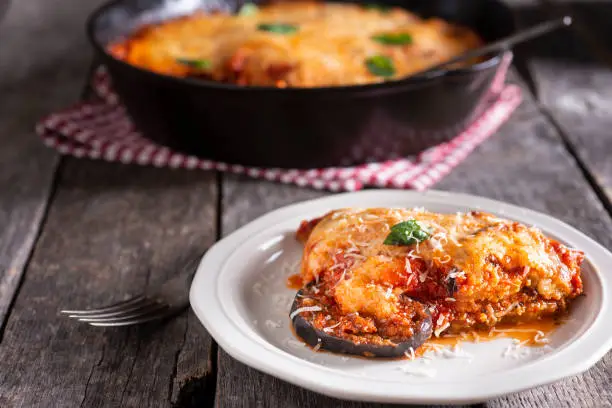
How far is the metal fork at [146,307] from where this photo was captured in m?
2.14

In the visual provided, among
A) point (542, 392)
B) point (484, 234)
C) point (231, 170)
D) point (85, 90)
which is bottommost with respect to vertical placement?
point (85, 90)

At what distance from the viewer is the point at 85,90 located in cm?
404

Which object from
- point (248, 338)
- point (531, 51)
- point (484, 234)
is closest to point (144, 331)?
point (248, 338)

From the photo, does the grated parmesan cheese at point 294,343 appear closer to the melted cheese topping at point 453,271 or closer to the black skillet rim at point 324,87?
the melted cheese topping at point 453,271

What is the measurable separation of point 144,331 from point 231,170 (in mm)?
1078

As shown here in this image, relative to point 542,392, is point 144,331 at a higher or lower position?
lower

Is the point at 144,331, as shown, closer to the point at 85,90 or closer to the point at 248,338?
the point at 248,338

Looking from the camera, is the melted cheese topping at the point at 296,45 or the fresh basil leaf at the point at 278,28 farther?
the fresh basil leaf at the point at 278,28

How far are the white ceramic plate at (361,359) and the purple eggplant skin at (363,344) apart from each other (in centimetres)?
2

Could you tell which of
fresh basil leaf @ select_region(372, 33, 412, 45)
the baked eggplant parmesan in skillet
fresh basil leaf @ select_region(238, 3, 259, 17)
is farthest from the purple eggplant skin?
fresh basil leaf @ select_region(238, 3, 259, 17)

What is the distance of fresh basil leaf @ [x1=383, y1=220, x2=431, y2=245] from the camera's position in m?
1.93

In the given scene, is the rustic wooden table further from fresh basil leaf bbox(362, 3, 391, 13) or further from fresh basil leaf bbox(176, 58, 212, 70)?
fresh basil leaf bbox(362, 3, 391, 13)

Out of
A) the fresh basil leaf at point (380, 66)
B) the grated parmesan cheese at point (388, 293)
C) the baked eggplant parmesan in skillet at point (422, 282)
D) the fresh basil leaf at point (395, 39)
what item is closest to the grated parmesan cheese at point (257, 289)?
the baked eggplant parmesan in skillet at point (422, 282)

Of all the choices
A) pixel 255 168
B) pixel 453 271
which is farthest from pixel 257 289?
pixel 255 168
